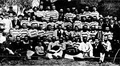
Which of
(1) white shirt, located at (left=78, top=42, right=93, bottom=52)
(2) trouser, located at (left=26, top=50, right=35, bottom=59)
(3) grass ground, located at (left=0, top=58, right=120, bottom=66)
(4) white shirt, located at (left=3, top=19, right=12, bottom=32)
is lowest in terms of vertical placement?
(3) grass ground, located at (left=0, top=58, right=120, bottom=66)

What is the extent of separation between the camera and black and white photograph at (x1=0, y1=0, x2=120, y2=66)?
603 centimetres

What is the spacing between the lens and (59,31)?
6.15 meters

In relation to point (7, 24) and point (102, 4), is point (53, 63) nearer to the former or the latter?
point (7, 24)

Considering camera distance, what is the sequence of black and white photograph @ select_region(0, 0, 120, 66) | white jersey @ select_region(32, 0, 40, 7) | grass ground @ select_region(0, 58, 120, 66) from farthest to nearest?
white jersey @ select_region(32, 0, 40, 7), black and white photograph @ select_region(0, 0, 120, 66), grass ground @ select_region(0, 58, 120, 66)

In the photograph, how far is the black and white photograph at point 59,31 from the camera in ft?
19.8

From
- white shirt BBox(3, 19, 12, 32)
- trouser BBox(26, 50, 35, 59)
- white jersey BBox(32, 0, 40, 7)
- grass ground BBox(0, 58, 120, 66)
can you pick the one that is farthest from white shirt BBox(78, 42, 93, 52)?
white shirt BBox(3, 19, 12, 32)

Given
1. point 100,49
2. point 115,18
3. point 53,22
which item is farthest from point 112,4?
point 53,22

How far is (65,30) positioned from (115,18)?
1.59 m

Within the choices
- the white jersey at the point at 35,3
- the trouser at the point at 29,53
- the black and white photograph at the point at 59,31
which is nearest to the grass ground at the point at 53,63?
the black and white photograph at the point at 59,31

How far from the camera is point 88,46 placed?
6.05 metres

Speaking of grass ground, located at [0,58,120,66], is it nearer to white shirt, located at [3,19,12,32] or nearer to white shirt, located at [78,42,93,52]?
white shirt, located at [78,42,93,52]

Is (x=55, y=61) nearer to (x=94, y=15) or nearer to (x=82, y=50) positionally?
(x=82, y=50)

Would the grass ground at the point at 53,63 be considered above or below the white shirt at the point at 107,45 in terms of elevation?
below

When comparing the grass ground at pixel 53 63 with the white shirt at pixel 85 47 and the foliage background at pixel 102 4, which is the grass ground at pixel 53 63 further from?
the foliage background at pixel 102 4
